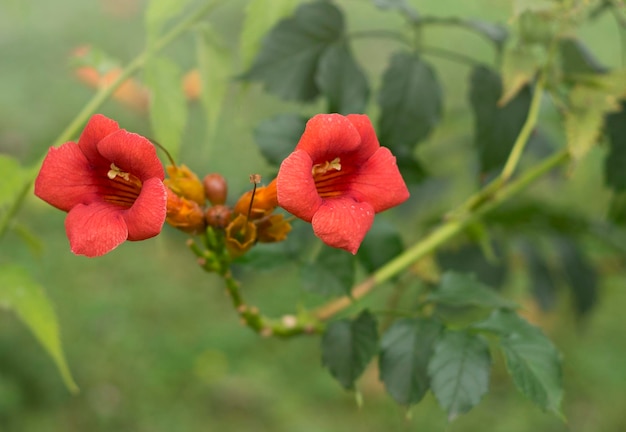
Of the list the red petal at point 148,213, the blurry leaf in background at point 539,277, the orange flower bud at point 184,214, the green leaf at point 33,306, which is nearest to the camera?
the red petal at point 148,213

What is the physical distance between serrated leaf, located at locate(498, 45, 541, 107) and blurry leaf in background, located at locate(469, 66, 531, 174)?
0.05 m

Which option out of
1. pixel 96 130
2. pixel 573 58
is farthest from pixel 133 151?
pixel 573 58

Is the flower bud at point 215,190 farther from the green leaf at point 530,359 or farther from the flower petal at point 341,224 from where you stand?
the green leaf at point 530,359

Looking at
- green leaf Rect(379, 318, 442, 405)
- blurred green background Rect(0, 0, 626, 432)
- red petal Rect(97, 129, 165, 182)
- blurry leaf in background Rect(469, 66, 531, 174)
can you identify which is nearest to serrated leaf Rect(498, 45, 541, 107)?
blurry leaf in background Rect(469, 66, 531, 174)

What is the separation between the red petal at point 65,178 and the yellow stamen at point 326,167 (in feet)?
0.78

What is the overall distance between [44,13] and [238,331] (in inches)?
115

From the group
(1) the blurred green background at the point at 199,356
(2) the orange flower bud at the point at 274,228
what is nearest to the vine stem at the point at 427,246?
(2) the orange flower bud at the point at 274,228

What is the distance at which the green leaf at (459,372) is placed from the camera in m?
0.82

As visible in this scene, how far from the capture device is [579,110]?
42.3 inches

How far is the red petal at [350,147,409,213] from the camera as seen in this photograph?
0.74 metres

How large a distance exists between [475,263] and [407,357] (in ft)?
2.37

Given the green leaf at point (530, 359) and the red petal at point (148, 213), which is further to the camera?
the green leaf at point (530, 359)

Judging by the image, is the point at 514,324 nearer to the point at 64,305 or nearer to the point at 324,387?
the point at 324,387

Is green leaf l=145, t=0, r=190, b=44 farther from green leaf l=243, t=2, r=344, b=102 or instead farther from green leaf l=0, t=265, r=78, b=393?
green leaf l=0, t=265, r=78, b=393
